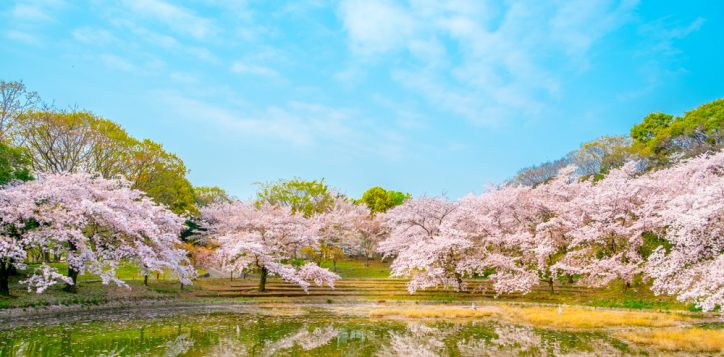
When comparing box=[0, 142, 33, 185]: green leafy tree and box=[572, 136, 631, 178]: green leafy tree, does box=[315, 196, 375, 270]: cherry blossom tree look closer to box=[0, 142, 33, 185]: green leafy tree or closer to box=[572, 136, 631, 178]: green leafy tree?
box=[0, 142, 33, 185]: green leafy tree

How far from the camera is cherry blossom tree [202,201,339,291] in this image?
3797 cm

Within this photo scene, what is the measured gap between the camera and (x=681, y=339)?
1856cm

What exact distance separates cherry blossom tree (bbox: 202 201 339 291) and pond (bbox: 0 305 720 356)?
1080 centimetres

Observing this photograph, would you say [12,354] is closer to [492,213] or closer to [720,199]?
[720,199]

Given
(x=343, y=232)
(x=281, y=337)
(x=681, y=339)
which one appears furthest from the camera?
(x=343, y=232)

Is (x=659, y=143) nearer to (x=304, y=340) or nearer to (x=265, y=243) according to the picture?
(x=265, y=243)

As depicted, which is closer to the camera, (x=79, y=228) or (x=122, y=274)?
(x=79, y=228)

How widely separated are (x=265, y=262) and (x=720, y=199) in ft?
98.3

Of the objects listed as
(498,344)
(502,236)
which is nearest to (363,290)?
(502,236)

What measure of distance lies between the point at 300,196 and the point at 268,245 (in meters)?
28.2

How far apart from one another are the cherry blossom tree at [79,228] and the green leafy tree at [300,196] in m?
35.5

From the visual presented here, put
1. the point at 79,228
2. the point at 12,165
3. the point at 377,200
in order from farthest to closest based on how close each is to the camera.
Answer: the point at 377,200, the point at 12,165, the point at 79,228

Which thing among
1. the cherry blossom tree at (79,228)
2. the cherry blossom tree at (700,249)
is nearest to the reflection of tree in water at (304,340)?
the cherry blossom tree at (79,228)

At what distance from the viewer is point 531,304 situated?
32750 millimetres
